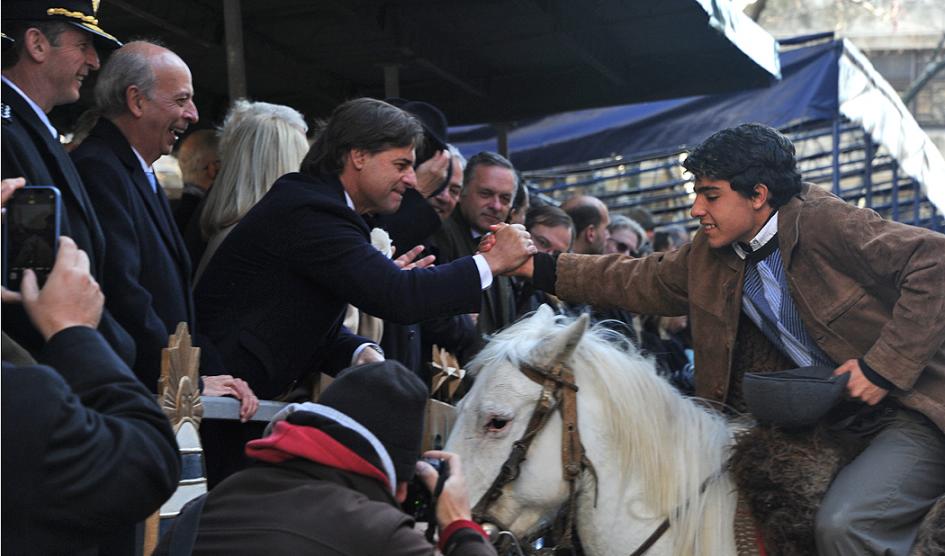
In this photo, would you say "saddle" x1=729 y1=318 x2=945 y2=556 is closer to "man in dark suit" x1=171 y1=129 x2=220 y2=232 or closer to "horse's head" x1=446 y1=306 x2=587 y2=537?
"horse's head" x1=446 y1=306 x2=587 y2=537

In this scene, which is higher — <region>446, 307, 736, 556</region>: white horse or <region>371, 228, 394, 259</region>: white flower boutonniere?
<region>371, 228, 394, 259</region>: white flower boutonniere

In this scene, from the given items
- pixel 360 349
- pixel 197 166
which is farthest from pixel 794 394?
pixel 197 166

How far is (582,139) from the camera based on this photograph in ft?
39.7

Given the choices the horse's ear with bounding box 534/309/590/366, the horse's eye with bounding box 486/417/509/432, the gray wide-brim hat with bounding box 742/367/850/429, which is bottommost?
the horse's eye with bounding box 486/417/509/432

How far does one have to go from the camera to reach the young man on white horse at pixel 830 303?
398 centimetres

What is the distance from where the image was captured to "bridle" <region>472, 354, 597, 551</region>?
4055 millimetres

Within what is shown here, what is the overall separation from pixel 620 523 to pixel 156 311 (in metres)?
1.68

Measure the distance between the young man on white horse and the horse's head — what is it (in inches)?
30.3

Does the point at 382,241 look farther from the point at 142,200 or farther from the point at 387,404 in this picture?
the point at 387,404

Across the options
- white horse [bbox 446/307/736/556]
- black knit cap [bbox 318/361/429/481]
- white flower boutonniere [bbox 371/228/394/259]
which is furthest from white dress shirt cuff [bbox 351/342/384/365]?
black knit cap [bbox 318/361/429/481]

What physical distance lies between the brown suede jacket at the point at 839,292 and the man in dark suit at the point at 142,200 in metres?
1.73

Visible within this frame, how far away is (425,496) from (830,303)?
179cm

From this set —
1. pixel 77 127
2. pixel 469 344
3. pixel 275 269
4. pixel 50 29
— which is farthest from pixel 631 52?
pixel 50 29

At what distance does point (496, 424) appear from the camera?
4117mm
